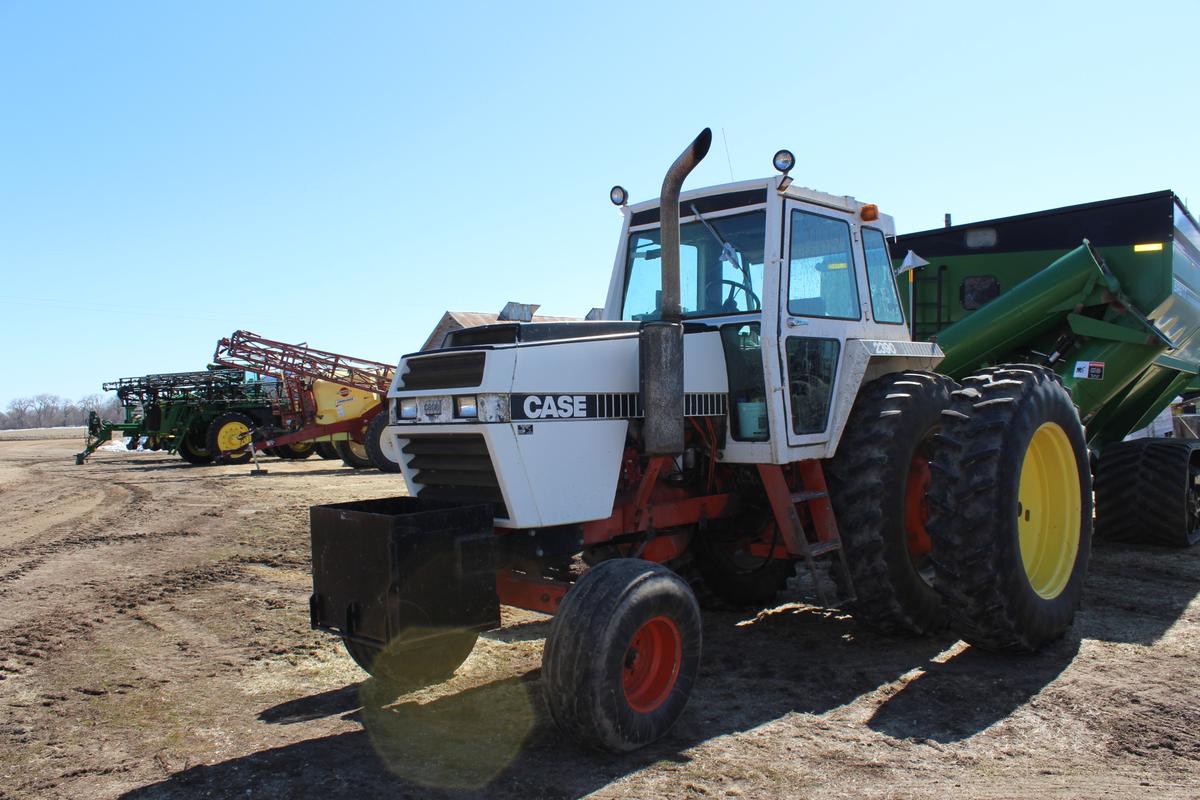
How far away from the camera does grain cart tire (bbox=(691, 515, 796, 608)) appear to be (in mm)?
6199

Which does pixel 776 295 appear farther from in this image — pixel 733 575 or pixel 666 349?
pixel 733 575

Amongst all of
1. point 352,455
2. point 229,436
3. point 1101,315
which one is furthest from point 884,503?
point 229,436

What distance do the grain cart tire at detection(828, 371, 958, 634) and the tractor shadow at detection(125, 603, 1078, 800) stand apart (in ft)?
0.89

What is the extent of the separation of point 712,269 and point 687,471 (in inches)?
46.9

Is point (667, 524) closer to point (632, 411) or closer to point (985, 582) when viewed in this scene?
point (632, 411)

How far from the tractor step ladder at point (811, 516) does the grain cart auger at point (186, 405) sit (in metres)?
21.1

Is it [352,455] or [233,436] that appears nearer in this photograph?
[352,455]

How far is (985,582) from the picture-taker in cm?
484

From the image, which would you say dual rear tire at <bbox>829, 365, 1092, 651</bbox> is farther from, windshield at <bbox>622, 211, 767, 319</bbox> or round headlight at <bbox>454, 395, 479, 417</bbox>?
round headlight at <bbox>454, 395, 479, 417</bbox>

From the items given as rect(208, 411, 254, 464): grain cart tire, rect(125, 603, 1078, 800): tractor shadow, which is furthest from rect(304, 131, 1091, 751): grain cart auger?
rect(208, 411, 254, 464): grain cart tire

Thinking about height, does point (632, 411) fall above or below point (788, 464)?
above

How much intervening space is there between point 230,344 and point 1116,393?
1772 centimetres

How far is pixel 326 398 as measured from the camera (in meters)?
19.6

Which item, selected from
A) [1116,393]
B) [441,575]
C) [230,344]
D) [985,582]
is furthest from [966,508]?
[230,344]
